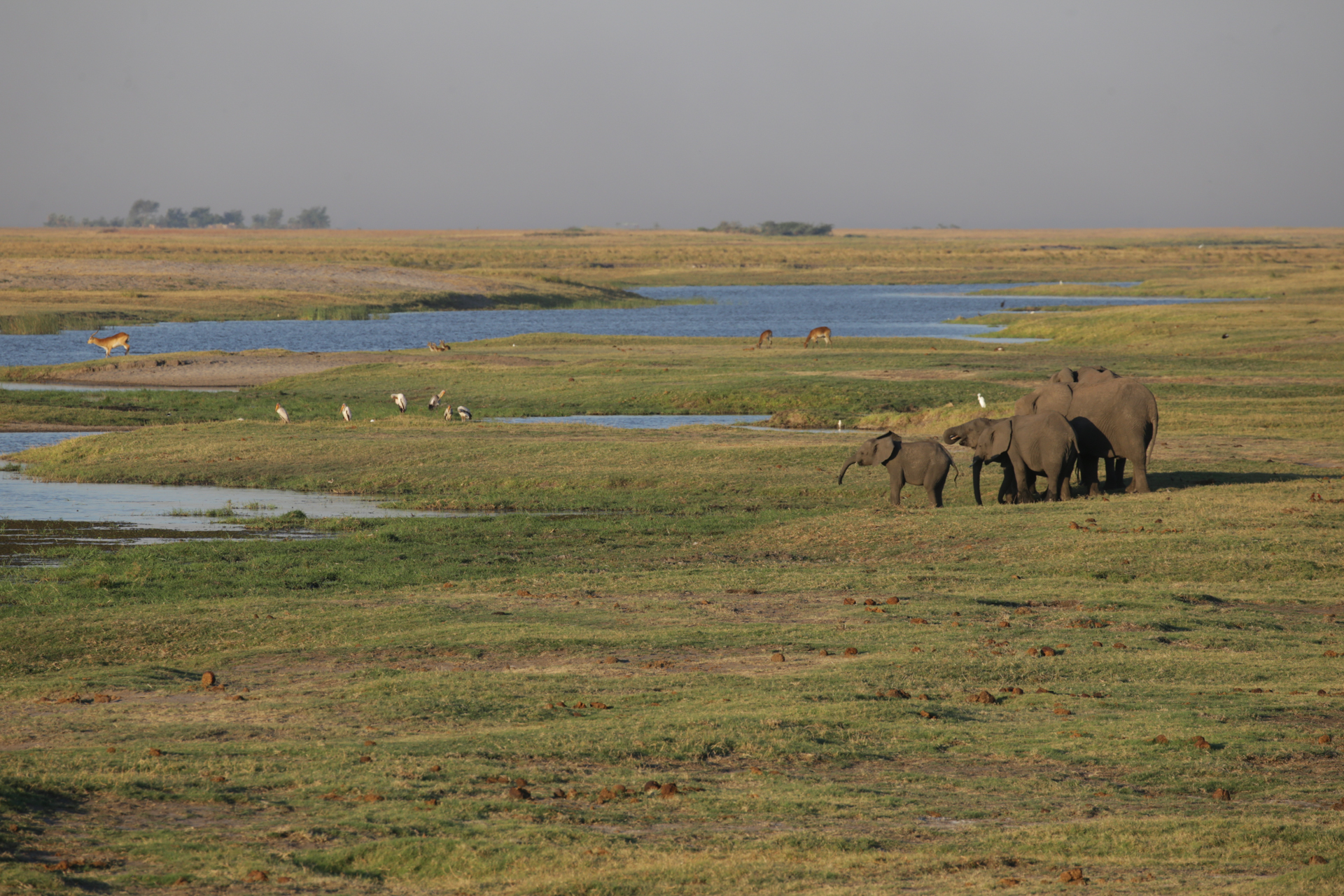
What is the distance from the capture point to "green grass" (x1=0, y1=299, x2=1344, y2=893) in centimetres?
779

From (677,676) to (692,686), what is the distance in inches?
15.1

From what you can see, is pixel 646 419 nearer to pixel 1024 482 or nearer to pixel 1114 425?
pixel 1024 482

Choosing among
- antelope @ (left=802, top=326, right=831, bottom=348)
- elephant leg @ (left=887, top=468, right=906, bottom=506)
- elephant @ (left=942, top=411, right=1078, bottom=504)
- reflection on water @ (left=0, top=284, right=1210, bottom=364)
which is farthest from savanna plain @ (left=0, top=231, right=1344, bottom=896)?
reflection on water @ (left=0, top=284, right=1210, bottom=364)

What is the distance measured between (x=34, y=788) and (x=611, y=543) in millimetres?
12372

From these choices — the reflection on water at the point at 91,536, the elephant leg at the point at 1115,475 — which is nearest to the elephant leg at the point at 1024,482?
the elephant leg at the point at 1115,475

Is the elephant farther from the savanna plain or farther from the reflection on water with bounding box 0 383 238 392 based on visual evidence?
the reflection on water with bounding box 0 383 238 392

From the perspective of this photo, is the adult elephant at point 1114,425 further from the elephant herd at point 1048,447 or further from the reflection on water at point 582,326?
the reflection on water at point 582,326

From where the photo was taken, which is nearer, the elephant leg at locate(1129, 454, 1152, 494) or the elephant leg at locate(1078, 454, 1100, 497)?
the elephant leg at locate(1129, 454, 1152, 494)

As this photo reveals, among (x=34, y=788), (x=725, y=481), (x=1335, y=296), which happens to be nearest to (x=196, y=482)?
(x=725, y=481)

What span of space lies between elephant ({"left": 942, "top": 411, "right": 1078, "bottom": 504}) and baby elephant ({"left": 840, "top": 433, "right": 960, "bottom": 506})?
69 cm

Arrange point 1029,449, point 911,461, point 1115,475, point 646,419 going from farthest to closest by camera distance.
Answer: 1. point 646,419
2. point 1115,475
3. point 911,461
4. point 1029,449

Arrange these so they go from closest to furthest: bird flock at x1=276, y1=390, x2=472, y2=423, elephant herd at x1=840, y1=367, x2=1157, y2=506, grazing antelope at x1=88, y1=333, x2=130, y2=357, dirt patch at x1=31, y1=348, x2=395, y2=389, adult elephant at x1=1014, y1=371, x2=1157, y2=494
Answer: elephant herd at x1=840, y1=367, x2=1157, y2=506 < adult elephant at x1=1014, y1=371, x2=1157, y2=494 < bird flock at x1=276, y1=390, x2=472, y2=423 < dirt patch at x1=31, y1=348, x2=395, y2=389 < grazing antelope at x1=88, y1=333, x2=130, y2=357

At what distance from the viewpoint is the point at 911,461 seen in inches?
893

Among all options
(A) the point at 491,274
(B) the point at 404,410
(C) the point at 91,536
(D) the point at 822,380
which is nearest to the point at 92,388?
(B) the point at 404,410
